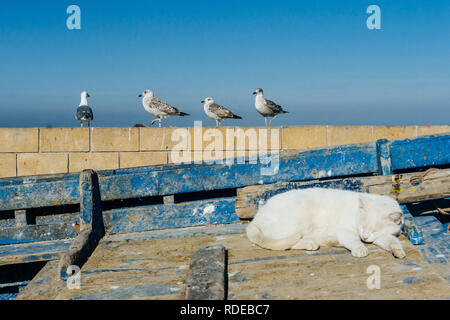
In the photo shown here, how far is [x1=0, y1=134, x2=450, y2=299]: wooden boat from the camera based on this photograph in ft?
9.44

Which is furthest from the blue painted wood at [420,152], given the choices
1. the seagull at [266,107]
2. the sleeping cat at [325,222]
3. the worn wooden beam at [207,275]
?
the seagull at [266,107]

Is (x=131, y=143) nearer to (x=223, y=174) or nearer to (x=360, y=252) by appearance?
(x=223, y=174)

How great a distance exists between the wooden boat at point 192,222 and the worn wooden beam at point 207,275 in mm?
17

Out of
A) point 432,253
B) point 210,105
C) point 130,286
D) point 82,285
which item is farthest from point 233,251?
point 210,105

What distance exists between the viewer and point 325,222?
346 cm

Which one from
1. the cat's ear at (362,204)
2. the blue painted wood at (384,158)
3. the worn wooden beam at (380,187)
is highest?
the blue painted wood at (384,158)

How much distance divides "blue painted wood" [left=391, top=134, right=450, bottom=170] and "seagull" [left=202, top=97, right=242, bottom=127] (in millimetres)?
7676

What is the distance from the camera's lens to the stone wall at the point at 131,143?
6.48 m

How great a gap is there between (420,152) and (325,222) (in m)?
1.67

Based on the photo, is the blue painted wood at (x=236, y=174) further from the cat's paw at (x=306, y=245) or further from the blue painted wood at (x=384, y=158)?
the cat's paw at (x=306, y=245)

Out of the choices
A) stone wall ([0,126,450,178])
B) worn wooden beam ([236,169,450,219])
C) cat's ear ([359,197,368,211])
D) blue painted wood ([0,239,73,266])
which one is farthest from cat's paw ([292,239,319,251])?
stone wall ([0,126,450,178])

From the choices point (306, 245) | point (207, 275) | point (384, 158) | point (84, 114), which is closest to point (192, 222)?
point (306, 245)

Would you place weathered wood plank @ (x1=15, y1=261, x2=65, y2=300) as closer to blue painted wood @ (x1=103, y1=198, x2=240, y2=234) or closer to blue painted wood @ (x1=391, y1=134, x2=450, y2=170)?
blue painted wood @ (x1=103, y1=198, x2=240, y2=234)

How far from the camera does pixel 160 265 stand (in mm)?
3107
